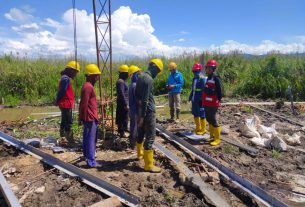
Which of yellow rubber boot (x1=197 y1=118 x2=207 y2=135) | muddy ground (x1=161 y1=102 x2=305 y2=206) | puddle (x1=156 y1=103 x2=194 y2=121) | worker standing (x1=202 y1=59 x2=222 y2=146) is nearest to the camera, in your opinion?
muddy ground (x1=161 y1=102 x2=305 y2=206)

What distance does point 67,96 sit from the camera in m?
8.34

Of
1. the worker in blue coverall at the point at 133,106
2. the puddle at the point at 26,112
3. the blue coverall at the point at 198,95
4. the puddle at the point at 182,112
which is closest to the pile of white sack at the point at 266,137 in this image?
the blue coverall at the point at 198,95

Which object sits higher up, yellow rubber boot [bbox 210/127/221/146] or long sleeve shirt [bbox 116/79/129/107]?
long sleeve shirt [bbox 116/79/129/107]

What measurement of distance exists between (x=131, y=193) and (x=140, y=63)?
18704 mm

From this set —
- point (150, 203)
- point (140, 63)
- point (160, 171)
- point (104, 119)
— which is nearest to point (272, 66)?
point (140, 63)

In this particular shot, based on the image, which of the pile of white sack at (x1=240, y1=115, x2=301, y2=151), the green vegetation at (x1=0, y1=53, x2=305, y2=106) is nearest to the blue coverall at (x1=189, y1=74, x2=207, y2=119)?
the pile of white sack at (x1=240, y1=115, x2=301, y2=151)

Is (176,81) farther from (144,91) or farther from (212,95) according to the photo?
(144,91)

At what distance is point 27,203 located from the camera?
5.80 m

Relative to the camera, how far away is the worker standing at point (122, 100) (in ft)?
29.0

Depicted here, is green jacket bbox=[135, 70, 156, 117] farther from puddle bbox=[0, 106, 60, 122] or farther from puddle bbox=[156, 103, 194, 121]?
puddle bbox=[0, 106, 60, 122]

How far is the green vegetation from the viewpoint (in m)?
17.8

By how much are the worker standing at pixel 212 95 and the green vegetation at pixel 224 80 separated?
8889 mm

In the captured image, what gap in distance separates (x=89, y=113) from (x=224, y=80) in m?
15.0

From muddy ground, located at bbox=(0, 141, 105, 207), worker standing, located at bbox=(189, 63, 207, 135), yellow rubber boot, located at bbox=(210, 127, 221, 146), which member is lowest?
muddy ground, located at bbox=(0, 141, 105, 207)
